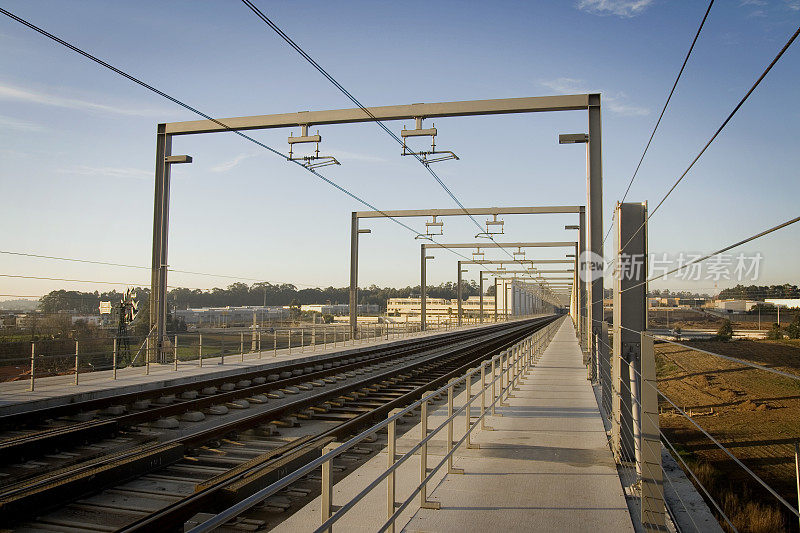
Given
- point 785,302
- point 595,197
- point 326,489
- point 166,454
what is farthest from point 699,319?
point 595,197

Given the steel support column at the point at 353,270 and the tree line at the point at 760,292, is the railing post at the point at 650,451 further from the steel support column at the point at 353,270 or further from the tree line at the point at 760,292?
the steel support column at the point at 353,270

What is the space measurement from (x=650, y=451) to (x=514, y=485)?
150cm

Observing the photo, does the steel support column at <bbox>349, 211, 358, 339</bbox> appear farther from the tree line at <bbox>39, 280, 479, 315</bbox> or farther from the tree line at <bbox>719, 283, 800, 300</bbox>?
the tree line at <bbox>719, 283, 800, 300</bbox>

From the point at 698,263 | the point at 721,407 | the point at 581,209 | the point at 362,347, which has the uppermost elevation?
the point at 581,209

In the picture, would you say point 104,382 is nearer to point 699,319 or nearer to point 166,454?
point 166,454

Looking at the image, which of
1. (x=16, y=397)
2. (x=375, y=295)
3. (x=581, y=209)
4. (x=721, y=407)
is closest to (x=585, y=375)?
(x=721, y=407)

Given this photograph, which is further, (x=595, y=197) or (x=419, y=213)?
(x=419, y=213)

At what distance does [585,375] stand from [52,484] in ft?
45.9

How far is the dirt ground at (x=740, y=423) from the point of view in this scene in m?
14.4

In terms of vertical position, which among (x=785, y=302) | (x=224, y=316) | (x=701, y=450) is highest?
(x=785, y=302)

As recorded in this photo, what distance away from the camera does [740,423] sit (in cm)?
2033

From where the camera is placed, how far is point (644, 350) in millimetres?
5242

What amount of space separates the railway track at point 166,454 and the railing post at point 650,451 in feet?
11.4

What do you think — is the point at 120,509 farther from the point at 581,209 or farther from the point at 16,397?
the point at 581,209
